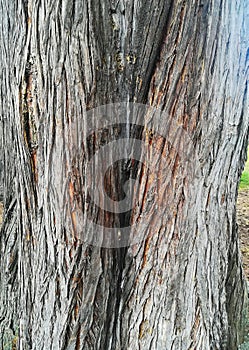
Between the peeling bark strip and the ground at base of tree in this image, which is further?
the ground at base of tree

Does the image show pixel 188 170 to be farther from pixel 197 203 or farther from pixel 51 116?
pixel 51 116

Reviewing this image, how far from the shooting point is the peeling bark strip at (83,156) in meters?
1.79

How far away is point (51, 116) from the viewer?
182 cm

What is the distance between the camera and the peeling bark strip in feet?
5.88

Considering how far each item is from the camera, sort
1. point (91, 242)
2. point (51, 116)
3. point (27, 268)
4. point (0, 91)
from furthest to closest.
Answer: point (0, 91) < point (27, 268) < point (91, 242) < point (51, 116)

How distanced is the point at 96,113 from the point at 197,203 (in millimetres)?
668

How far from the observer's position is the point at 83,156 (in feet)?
6.16

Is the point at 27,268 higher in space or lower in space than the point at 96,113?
lower

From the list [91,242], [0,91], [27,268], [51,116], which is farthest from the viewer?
[0,91]

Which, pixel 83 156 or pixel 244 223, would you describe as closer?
pixel 83 156

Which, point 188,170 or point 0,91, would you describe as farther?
point 0,91

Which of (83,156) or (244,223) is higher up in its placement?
(83,156)

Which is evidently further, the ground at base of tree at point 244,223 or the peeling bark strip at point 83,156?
the ground at base of tree at point 244,223

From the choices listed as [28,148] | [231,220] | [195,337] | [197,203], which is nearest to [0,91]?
[28,148]
